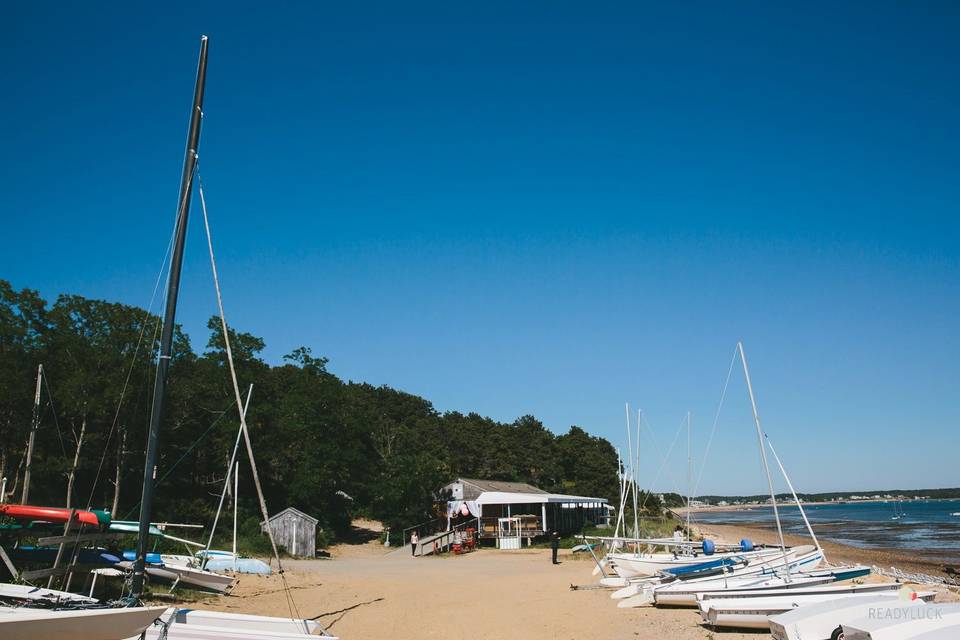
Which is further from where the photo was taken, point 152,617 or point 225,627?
point 225,627

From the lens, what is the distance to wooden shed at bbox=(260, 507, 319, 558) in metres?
30.8

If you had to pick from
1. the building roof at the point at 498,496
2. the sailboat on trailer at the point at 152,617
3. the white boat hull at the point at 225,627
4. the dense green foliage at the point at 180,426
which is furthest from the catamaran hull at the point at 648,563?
the dense green foliage at the point at 180,426

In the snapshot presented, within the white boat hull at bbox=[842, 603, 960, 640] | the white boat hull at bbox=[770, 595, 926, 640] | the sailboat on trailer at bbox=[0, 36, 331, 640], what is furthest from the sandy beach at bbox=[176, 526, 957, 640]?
the sailboat on trailer at bbox=[0, 36, 331, 640]

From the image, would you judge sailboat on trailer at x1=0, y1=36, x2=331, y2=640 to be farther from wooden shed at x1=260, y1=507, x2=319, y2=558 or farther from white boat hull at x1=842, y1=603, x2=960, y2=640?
wooden shed at x1=260, y1=507, x2=319, y2=558

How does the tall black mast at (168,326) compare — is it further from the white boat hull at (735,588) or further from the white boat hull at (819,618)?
the white boat hull at (735,588)

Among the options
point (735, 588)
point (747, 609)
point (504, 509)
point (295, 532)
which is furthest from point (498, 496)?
point (747, 609)

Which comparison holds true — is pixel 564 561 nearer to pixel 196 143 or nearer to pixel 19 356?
pixel 196 143

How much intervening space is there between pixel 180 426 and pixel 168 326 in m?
28.1

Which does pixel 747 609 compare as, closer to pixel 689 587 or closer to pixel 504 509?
pixel 689 587

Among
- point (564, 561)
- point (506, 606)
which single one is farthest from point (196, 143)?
point (564, 561)

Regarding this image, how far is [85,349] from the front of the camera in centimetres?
3238

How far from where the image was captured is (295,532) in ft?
102

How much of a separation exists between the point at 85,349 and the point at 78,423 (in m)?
3.76

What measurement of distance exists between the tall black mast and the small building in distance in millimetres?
26895
